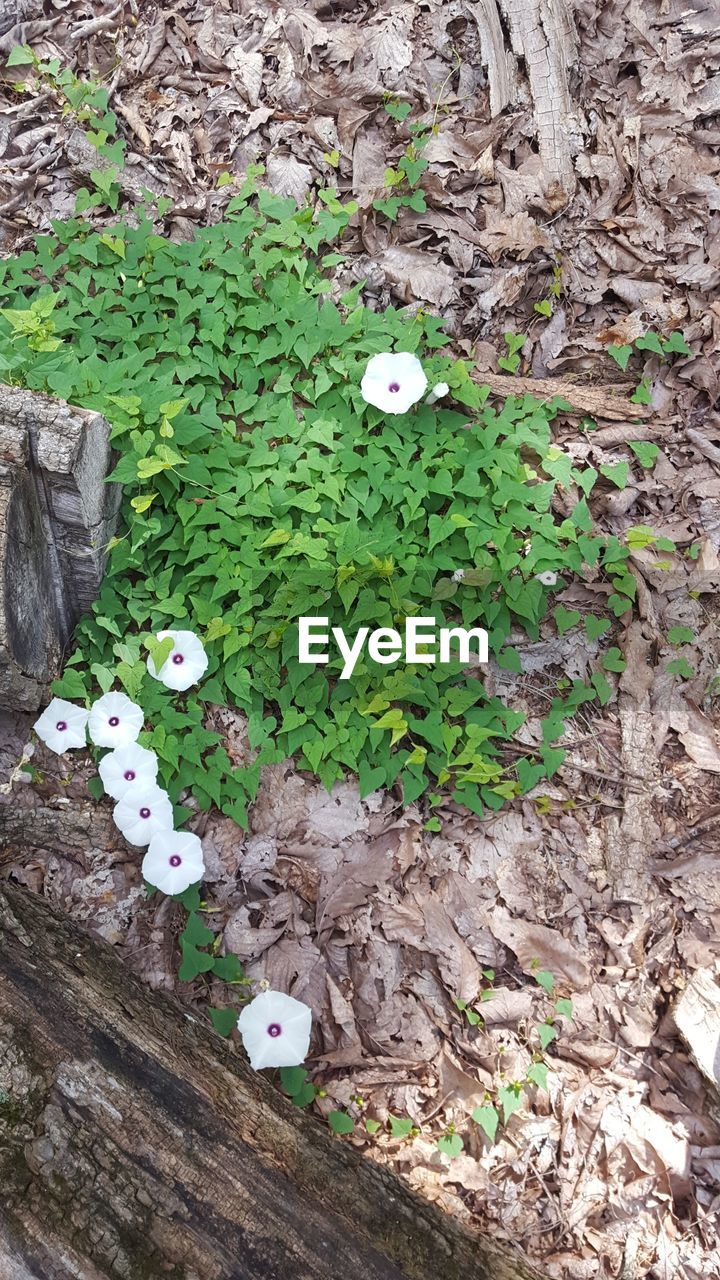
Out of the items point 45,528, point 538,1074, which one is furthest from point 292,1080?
point 45,528

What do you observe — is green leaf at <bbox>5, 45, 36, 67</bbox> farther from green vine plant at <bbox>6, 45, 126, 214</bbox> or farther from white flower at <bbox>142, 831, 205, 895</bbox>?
white flower at <bbox>142, 831, 205, 895</bbox>

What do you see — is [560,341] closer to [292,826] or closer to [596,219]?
[596,219]

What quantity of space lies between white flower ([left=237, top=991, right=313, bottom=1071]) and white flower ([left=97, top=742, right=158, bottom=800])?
2.35 feet

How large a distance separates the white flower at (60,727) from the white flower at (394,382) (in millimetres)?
1406

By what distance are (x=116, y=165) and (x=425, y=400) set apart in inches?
66.4

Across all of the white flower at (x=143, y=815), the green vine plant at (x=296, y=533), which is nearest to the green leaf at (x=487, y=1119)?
the green vine plant at (x=296, y=533)

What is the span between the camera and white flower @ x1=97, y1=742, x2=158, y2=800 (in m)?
2.27

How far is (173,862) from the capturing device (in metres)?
2.21

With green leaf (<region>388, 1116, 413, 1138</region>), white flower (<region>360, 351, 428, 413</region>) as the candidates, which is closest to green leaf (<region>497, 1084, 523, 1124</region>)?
green leaf (<region>388, 1116, 413, 1138</region>)

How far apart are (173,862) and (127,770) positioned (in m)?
0.31

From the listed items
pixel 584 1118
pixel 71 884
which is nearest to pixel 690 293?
pixel 584 1118

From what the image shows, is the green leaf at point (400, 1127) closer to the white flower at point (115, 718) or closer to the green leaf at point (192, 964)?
the green leaf at point (192, 964)

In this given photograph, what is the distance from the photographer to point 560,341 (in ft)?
9.52

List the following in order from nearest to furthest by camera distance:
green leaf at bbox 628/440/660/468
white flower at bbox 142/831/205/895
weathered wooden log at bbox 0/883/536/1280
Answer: weathered wooden log at bbox 0/883/536/1280
white flower at bbox 142/831/205/895
green leaf at bbox 628/440/660/468
